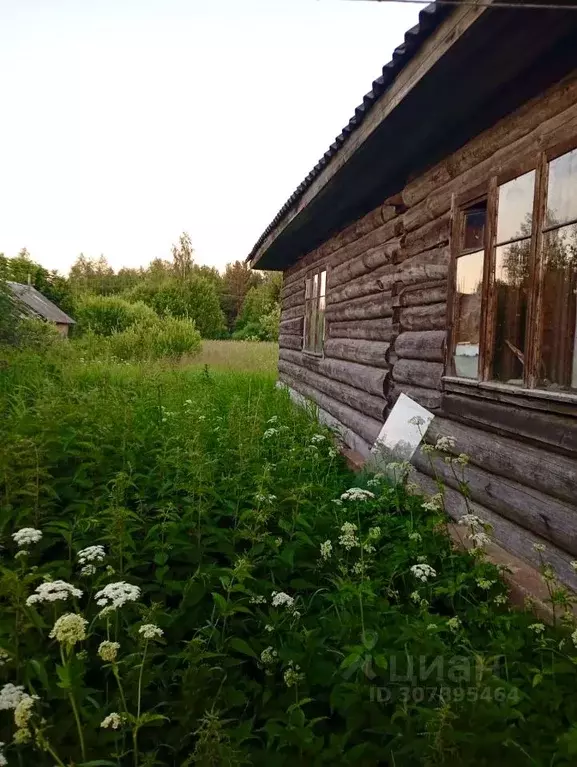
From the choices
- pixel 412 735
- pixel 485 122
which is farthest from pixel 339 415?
pixel 412 735

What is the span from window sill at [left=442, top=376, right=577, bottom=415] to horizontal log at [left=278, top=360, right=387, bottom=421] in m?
1.70

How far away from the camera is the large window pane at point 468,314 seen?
386cm

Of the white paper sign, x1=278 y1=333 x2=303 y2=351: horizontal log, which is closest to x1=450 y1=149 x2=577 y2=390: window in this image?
the white paper sign

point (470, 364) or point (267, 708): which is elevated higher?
point (470, 364)

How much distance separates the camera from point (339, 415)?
7.43m

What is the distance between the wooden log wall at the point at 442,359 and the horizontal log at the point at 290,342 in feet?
8.16

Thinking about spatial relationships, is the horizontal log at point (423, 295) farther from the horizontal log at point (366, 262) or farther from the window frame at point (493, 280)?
the horizontal log at point (366, 262)

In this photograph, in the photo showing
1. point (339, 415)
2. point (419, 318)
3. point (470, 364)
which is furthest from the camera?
point (339, 415)

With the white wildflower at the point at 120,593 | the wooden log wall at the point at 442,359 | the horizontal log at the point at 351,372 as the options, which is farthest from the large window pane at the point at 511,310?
the white wildflower at the point at 120,593

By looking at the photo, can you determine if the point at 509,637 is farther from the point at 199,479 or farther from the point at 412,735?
the point at 199,479

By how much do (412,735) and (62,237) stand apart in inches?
2996

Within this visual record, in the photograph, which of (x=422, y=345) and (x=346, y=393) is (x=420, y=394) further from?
(x=346, y=393)

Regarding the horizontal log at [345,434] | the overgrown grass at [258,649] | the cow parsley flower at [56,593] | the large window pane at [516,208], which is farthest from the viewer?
→ the horizontal log at [345,434]

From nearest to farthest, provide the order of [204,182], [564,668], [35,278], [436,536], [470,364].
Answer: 1. [564,668]
2. [436,536]
3. [470,364]
4. [35,278]
5. [204,182]
